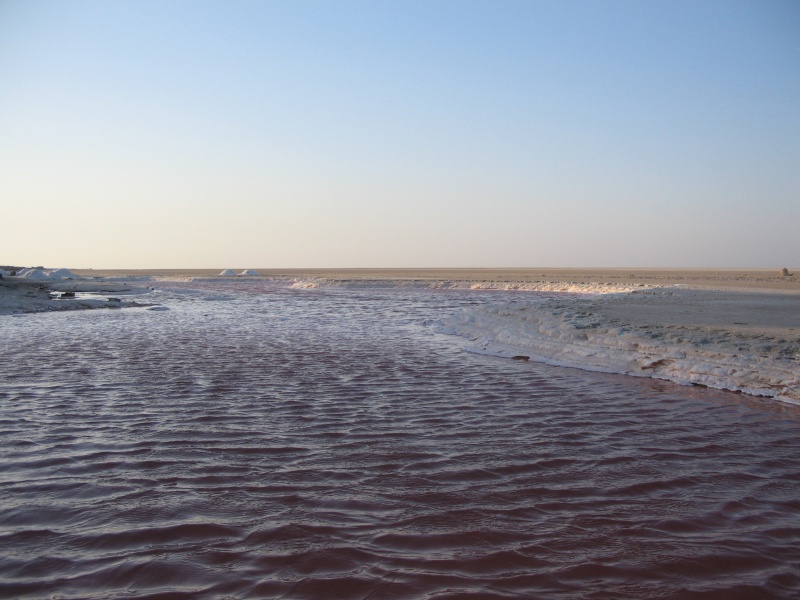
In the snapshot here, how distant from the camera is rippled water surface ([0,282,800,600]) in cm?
386

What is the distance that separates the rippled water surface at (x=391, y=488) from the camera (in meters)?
3.86

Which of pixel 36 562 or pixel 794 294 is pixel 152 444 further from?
pixel 794 294

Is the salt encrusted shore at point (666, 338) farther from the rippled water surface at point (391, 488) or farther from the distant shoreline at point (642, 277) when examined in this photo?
the distant shoreline at point (642, 277)

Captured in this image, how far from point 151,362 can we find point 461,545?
9.38 m

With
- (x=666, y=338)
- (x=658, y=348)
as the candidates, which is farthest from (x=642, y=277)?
(x=658, y=348)

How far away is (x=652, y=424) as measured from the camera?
7602mm

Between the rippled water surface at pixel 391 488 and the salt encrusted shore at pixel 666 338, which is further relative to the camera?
the salt encrusted shore at pixel 666 338

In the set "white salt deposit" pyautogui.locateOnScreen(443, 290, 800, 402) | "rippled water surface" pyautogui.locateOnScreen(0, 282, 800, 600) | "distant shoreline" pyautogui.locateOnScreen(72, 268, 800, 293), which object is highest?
"distant shoreline" pyautogui.locateOnScreen(72, 268, 800, 293)

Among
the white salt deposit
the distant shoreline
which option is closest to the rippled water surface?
the white salt deposit

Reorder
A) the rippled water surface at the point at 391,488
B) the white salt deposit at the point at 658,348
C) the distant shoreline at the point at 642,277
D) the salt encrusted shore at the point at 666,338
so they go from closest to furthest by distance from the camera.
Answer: the rippled water surface at the point at 391,488 → the white salt deposit at the point at 658,348 → the salt encrusted shore at the point at 666,338 → the distant shoreline at the point at 642,277

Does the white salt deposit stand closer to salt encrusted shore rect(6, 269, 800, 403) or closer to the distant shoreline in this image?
salt encrusted shore rect(6, 269, 800, 403)

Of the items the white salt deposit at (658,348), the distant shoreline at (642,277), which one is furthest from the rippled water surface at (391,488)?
the distant shoreline at (642,277)

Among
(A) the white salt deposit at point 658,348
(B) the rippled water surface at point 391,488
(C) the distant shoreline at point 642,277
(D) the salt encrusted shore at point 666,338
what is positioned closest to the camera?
(B) the rippled water surface at point 391,488

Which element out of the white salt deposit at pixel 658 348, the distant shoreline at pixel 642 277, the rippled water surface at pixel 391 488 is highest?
the distant shoreline at pixel 642 277
